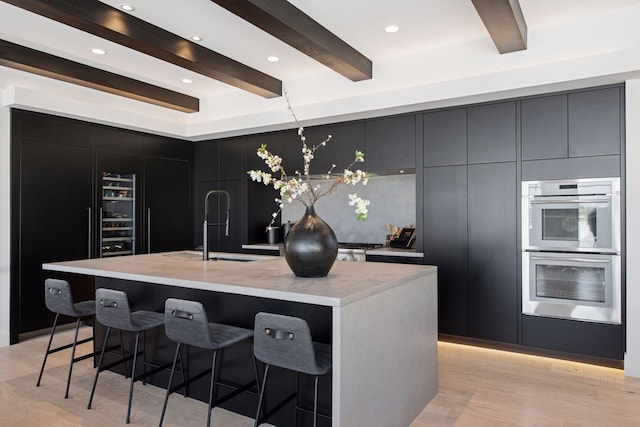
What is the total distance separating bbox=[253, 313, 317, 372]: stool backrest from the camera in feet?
6.54

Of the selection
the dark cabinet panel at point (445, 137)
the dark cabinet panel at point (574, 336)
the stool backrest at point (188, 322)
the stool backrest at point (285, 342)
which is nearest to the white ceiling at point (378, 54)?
the dark cabinet panel at point (445, 137)

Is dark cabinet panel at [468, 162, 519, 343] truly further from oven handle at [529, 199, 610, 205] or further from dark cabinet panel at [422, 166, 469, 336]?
oven handle at [529, 199, 610, 205]

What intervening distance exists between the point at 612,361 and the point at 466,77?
2.66 m

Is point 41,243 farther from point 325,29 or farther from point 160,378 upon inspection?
point 325,29

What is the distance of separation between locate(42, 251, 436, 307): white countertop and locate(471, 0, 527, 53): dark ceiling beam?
173 centimetres

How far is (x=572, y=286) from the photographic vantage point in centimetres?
376

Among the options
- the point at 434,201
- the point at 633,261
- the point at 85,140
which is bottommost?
the point at 633,261

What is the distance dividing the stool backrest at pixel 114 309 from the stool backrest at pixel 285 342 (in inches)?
41.8

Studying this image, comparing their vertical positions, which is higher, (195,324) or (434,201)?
(434,201)

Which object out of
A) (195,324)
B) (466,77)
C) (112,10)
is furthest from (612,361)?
(112,10)

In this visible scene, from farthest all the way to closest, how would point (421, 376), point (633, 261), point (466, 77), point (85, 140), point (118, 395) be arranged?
1. point (85, 140)
2. point (466, 77)
3. point (633, 261)
4. point (118, 395)
5. point (421, 376)

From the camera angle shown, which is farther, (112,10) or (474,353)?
(474,353)

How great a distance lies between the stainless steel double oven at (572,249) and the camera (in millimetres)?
3582

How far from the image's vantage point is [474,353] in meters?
4.07
